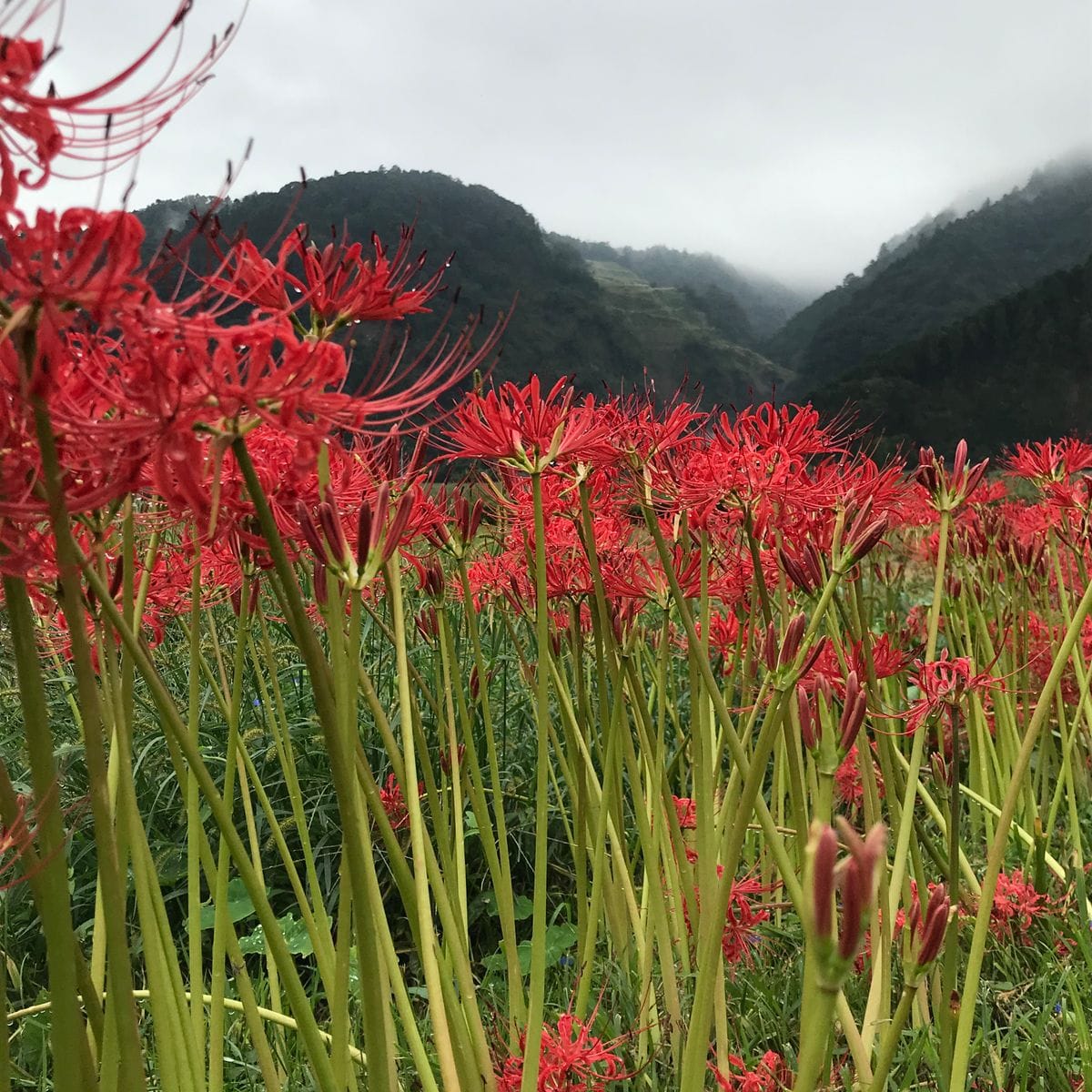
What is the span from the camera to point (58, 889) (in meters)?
0.74

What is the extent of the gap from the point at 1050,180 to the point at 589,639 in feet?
241

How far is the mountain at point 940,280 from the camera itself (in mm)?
37438

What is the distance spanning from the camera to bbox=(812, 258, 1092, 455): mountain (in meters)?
23.2

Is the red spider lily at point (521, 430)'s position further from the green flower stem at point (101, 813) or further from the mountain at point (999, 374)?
the mountain at point (999, 374)

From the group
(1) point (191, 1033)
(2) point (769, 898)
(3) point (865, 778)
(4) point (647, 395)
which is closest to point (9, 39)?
(1) point (191, 1033)

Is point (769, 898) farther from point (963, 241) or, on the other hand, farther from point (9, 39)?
point (963, 241)

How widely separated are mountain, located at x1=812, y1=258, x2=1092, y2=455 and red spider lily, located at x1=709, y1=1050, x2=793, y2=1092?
2240 cm

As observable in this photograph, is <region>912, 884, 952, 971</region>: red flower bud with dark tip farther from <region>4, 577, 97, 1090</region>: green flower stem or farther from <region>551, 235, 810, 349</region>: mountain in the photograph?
<region>551, 235, 810, 349</region>: mountain

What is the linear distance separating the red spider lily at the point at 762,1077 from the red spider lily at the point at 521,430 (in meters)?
1.04

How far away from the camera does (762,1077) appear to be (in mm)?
1502

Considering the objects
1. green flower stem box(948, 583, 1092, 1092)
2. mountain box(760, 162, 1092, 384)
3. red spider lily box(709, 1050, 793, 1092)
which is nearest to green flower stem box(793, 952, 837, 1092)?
green flower stem box(948, 583, 1092, 1092)

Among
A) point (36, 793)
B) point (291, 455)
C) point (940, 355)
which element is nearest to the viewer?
Answer: point (36, 793)

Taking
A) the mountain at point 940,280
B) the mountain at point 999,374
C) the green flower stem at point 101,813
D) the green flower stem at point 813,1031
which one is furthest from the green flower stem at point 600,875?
the mountain at point 940,280

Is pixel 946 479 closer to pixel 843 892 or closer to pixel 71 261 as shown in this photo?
pixel 843 892
